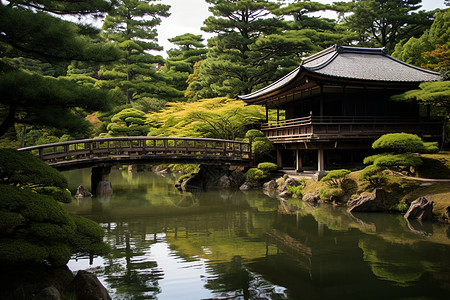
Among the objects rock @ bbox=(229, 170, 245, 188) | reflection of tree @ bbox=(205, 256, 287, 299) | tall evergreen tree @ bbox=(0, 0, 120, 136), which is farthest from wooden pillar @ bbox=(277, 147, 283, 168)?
tall evergreen tree @ bbox=(0, 0, 120, 136)

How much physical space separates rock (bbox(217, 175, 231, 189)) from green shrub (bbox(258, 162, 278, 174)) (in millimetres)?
2066

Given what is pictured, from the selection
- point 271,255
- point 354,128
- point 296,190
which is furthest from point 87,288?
point 354,128

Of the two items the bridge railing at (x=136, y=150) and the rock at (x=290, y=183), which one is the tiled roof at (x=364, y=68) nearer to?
the bridge railing at (x=136, y=150)

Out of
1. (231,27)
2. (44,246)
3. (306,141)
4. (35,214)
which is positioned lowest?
(44,246)

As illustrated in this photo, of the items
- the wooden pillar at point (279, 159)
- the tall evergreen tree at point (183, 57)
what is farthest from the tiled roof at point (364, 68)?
the tall evergreen tree at point (183, 57)

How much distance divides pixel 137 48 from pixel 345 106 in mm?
24714

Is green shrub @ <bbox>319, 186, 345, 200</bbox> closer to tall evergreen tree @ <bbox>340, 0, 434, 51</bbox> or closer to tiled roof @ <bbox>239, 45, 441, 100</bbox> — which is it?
tiled roof @ <bbox>239, 45, 441, 100</bbox>

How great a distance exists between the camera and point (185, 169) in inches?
1001

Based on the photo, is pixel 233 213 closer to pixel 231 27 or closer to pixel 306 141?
pixel 306 141

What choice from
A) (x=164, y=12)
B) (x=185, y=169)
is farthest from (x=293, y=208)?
(x=164, y=12)

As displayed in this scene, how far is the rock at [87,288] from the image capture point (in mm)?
5203

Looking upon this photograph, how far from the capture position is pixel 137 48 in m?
35.3

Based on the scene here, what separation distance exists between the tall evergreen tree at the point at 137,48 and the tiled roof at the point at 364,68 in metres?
16.4

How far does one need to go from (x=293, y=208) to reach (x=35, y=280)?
9.63 metres
